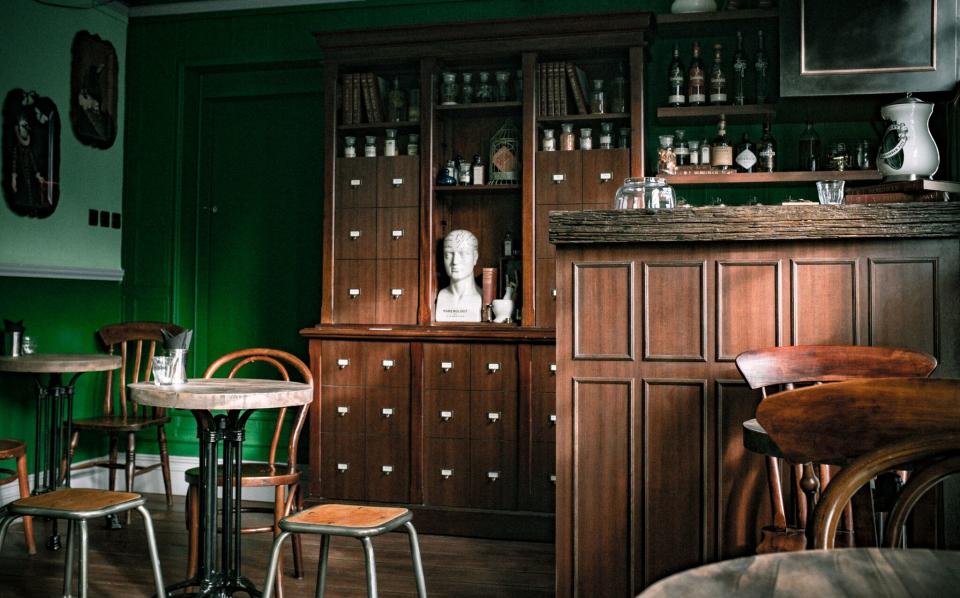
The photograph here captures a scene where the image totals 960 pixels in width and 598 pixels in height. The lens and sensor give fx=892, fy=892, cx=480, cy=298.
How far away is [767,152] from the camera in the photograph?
4.36 meters

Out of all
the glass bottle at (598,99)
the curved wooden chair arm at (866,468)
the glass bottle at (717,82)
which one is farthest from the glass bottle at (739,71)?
the curved wooden chair arm at (866,468)

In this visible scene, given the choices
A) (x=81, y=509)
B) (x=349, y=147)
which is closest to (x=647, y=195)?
(x=81, y=509)

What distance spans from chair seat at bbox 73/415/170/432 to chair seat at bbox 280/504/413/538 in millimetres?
2247

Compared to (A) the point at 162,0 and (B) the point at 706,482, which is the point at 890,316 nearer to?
(B) the point at 706,482

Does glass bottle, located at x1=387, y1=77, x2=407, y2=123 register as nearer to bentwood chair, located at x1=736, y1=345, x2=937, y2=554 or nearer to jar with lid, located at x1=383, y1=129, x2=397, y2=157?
jar with lid, located at x1=383, y1=129, x2=397, y2=157

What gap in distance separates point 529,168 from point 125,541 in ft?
8.49

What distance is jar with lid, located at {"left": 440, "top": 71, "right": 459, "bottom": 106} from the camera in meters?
4.63

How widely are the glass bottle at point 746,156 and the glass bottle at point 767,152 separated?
3 centimetres

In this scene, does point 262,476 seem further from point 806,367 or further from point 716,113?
point 716,113

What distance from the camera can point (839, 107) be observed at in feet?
13.7

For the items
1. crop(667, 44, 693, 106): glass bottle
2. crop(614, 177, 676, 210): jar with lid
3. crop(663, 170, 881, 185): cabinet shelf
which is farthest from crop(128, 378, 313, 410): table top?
crop(667, 44, 693, 106): glass bottle

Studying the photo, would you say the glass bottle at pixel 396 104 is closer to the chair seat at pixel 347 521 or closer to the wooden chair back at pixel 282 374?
the wooden chair back at pixel 282 374

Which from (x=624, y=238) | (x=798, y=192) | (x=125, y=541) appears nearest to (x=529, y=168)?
(x=798, y=192)

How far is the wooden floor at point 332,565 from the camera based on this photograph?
339 cm
